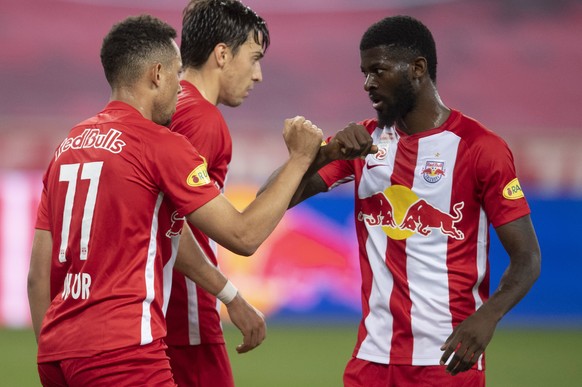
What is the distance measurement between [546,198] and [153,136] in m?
8.39

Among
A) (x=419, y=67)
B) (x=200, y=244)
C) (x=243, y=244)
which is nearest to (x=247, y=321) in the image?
(x=200, y=244)

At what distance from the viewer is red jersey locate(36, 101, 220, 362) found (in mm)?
3076

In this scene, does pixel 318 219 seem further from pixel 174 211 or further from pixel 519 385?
pixel 174 211

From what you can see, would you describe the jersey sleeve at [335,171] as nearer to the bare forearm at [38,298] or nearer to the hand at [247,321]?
the hand at [247,321]

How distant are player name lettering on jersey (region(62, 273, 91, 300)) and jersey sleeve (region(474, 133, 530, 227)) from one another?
5.07ft

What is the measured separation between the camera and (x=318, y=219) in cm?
1045

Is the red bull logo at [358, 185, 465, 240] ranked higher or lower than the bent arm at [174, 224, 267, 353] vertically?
higher

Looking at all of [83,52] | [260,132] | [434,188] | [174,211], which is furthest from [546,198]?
[83,52]

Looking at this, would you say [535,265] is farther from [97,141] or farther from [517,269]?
[97,141]

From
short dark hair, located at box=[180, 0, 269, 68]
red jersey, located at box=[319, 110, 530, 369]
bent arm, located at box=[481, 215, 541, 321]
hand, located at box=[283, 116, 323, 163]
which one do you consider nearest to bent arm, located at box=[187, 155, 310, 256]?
hand, located at box=[283, 116, 323, 163]

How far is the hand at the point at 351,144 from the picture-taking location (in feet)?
11.7

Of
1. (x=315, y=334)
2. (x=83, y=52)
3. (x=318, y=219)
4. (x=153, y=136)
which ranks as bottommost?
(x=315, y=334)

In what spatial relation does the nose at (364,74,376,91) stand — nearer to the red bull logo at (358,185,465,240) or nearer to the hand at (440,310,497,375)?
the red bull logo at (358,185,465,240)

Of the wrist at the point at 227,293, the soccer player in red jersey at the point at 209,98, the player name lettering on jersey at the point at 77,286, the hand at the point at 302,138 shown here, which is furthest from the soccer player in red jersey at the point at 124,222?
the soccer player in red jersey at the point at 209,98
